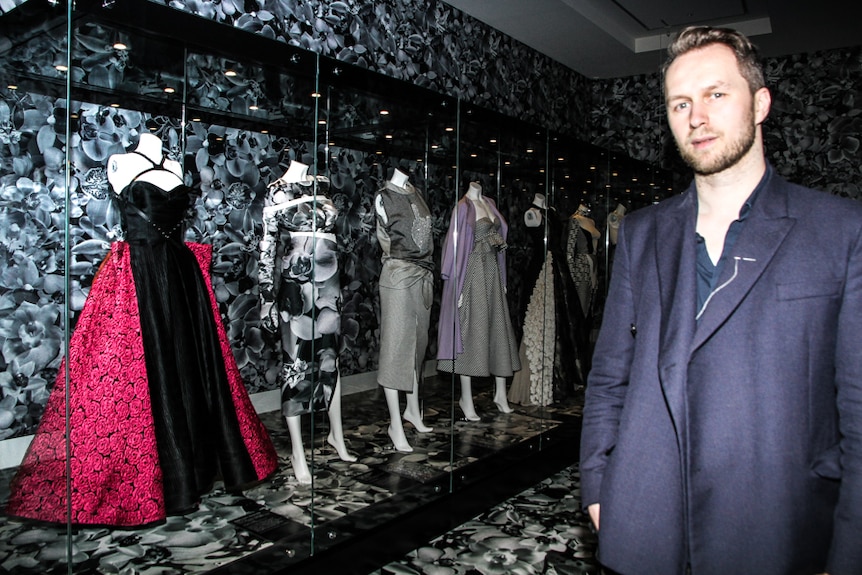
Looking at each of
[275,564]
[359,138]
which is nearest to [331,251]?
[359,138]

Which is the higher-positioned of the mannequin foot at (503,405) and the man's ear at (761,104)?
the man's ear at (761,104)

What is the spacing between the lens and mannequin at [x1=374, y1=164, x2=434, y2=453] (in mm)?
2881

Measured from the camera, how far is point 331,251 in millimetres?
2576

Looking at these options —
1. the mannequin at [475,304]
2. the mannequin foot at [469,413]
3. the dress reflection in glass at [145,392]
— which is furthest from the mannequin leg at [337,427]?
the mannequin foot at [469,413]

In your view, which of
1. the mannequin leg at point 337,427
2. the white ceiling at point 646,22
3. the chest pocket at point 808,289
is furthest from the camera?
the white ceiling at point 646,22

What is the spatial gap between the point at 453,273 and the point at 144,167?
4.79 feet

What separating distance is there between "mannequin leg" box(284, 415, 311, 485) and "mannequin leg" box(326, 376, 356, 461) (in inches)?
4.8

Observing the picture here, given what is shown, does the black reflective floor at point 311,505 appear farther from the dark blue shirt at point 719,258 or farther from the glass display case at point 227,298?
the dark blue shirt at point 719,258

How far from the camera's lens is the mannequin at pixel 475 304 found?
3174 millimetres

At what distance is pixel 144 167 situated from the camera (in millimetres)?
2295

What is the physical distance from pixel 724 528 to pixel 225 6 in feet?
10.5

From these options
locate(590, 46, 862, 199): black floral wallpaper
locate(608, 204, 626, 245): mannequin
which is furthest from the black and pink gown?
locate(590, 46, 862, 199): black floral wallpaper

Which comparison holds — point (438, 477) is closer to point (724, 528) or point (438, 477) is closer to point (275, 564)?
point (275, 564)

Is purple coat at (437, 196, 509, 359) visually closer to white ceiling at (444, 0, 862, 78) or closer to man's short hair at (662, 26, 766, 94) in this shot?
man's short hair at (662, 26, 766, 94)
